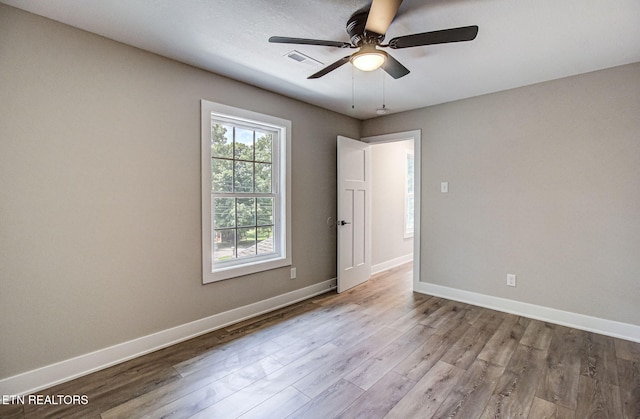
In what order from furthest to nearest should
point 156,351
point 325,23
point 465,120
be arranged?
point 465,120 < point 156,351 < point 325,23

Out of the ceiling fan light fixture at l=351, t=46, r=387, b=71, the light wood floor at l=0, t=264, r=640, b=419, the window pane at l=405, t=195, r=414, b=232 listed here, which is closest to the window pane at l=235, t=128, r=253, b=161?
the ceiling fan light fixture at l=351, t=46, r=387, b=71

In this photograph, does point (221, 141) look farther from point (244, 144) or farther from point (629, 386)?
point (629, 386)

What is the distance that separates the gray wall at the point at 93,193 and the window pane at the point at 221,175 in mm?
218

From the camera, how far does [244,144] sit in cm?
318

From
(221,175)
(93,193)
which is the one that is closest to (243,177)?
(221,175)

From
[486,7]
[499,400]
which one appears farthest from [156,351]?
[486,7]

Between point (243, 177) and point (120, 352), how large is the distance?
187 centimetres

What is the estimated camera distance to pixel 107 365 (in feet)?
7.27

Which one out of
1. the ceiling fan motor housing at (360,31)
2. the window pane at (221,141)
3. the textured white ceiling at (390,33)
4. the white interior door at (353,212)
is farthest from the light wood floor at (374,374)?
the textured white ceiling at (390,33)

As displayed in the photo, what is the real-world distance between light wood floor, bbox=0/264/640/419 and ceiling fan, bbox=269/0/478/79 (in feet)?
7.28

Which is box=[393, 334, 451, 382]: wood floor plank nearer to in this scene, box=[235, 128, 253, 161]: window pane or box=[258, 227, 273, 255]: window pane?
box=[258, 227, 273, 255]: window pane

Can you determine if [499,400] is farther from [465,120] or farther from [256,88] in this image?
[256,88]

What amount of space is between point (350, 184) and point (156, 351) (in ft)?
9.51

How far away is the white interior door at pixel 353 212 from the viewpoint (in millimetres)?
3979
